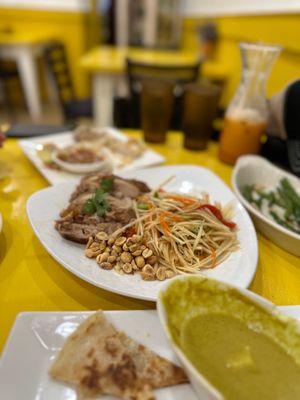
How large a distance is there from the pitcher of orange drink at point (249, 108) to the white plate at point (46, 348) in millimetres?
1013

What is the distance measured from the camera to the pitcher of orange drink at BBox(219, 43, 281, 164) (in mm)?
1308

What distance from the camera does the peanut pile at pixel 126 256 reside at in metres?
0.81

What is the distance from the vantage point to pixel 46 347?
2.03 ft

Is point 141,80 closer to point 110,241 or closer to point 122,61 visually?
point 110,241

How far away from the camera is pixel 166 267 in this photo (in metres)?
0.86

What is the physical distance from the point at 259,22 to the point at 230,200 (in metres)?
2.58

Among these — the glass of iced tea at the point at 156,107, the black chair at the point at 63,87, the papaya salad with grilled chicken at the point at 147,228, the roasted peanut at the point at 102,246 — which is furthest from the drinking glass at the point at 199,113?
the black chair at the point at 63,87

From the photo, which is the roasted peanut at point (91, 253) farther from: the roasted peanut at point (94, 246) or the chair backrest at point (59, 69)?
the chair backrest at point (59, 69)

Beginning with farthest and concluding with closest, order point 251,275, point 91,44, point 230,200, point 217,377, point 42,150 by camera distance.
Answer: point 91,44 → point 42,150 → point 230,200 → point 251,275 → point 217,377

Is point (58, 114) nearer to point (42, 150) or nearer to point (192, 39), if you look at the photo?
point (192, 39)

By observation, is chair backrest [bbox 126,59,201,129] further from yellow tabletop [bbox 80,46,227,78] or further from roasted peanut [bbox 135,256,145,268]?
roasted peanut [bbox 135,256,145,268]

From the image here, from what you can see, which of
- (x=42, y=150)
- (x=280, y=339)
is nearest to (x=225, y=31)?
(x=42, y=150)

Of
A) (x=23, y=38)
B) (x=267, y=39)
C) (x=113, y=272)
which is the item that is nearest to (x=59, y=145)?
(x=113, y=272)

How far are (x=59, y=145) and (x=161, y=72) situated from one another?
1199mm
